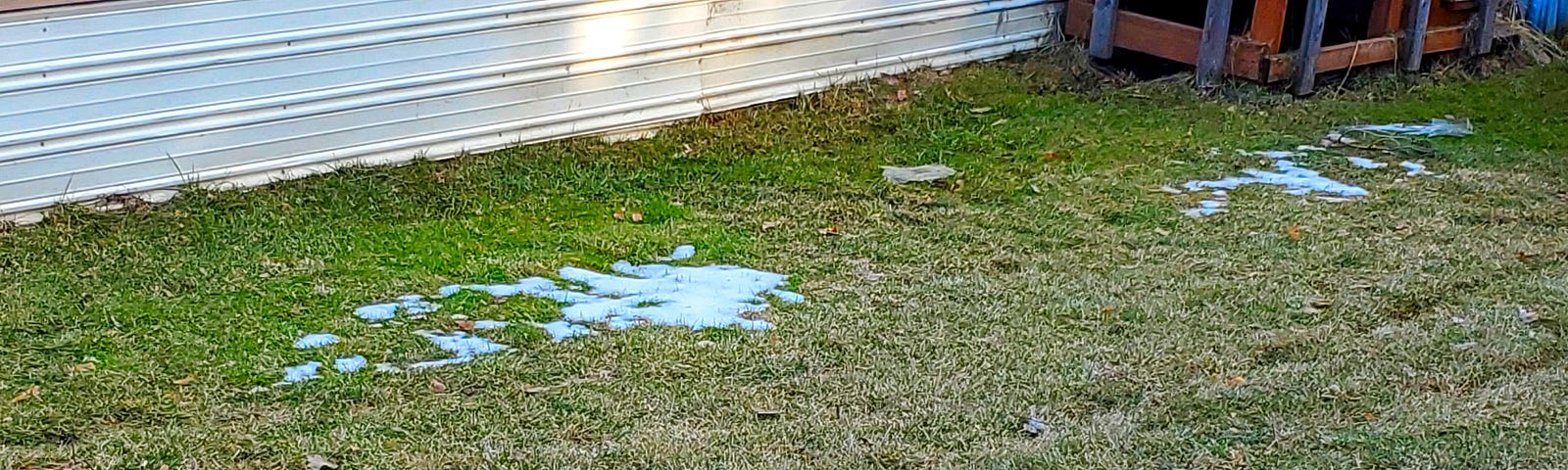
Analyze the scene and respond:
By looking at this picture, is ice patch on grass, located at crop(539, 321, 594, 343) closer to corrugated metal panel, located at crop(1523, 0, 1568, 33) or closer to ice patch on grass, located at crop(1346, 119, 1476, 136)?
ice patch on grass, located at crop(1346, 119, 1476, 136)

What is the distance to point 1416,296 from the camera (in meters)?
4.46

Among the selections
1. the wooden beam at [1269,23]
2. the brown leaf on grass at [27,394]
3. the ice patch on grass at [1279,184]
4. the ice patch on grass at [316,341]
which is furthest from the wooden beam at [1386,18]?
the brown leaf on grass at [27,394]

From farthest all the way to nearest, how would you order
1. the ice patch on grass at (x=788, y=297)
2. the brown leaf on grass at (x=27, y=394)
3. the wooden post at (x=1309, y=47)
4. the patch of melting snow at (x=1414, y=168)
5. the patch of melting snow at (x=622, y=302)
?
the wooden post at (x=1309, y=47) < the patch of melting snow at (x=1414, y=168) < the ice patch on grass at (x=788, y=297) < the patch of melting snow at (x=622, y=302) < the brown leaf on grass at (x=27, y=394)

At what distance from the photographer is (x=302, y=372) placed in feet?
12.6

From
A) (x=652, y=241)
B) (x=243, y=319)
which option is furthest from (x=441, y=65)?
(x=243, y=319)

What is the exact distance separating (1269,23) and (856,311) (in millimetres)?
Result: 3542

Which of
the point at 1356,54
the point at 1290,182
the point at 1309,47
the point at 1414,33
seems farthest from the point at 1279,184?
the point at 1414,33

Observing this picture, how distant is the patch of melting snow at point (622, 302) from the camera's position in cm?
408

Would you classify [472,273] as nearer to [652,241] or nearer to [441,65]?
[652,241]

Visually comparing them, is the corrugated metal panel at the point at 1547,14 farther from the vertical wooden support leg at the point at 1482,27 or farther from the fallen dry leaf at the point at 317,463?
the fallen dry leaf at the point at 317,463

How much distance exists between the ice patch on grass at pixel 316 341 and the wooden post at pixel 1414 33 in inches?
214

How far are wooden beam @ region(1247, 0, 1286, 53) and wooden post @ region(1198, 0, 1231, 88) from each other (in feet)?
0.39

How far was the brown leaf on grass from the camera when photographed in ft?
11.9

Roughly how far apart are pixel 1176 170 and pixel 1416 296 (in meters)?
1.64
